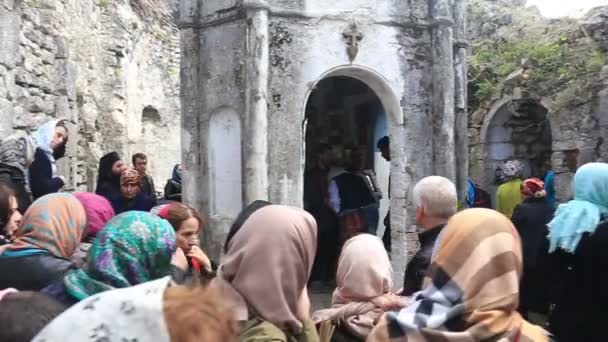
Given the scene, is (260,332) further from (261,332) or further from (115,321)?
(115,321)

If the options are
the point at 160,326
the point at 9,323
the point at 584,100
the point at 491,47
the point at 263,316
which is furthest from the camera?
the point at 491,47

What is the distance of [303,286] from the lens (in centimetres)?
268

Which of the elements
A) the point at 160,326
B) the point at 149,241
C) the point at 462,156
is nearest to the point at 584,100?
the point at 462,156

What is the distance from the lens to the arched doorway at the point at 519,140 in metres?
11.8

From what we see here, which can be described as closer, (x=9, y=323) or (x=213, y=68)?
(x=9, y=323)

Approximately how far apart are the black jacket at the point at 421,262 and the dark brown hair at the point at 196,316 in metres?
2.00

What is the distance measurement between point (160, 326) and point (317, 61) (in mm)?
5904

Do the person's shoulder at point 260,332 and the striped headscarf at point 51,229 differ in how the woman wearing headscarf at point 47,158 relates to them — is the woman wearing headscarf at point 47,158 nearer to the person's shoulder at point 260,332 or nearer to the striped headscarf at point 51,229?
the striped headscarf at point 51,229

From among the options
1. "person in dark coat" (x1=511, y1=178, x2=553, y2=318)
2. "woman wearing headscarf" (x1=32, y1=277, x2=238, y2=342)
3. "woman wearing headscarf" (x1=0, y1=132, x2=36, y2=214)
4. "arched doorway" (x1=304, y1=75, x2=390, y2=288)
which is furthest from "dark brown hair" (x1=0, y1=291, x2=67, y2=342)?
"arched doorway" (x1=304, y1=75, x2=390, y2=288)

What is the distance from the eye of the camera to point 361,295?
120 inches

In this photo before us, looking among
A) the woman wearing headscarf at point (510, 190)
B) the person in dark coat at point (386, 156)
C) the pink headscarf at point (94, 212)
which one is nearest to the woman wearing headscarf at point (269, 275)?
the pink headscarf at point (94, 212)

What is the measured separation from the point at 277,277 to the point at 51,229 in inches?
42.7

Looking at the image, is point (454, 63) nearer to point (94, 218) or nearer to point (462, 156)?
point (462, 156)

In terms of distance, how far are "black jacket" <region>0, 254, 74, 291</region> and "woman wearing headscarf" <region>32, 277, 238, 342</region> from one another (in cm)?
137
